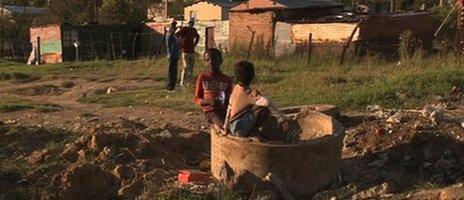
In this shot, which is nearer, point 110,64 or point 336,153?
point 336,153

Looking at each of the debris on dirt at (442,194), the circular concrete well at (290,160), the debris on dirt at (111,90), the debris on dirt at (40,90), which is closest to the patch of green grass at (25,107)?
the debris on dirt at (111,90)

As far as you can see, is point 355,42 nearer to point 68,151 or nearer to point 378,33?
point 378,33

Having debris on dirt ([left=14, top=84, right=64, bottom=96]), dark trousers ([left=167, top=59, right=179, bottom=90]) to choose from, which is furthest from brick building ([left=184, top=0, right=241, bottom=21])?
dark trousers ([left=167, top=59, right=179, bottom=90])

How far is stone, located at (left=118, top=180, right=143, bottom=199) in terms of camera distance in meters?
6.71

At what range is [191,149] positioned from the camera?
26.6 ft

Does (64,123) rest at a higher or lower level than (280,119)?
lower

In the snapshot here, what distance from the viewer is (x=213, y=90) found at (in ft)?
23.9

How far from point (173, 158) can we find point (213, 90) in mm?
1032

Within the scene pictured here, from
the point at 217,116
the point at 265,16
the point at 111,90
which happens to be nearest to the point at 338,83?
the point at 111,90

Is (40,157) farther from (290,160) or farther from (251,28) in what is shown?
(251,28)

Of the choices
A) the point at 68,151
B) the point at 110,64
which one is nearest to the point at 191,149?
the point at 68,151

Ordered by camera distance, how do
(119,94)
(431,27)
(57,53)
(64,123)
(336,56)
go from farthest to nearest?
(57,53), (431,27), (336,56), (119,94), (64,123)

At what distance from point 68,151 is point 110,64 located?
45.9 feet

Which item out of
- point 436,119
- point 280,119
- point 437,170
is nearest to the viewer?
point 280,119
